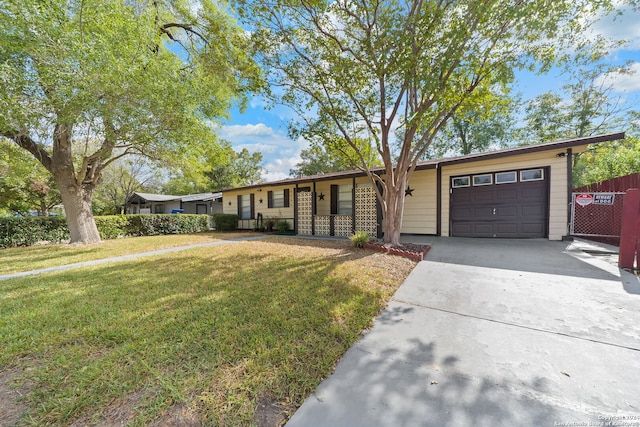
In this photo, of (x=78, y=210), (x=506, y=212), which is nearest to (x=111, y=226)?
(x=78, y=210)

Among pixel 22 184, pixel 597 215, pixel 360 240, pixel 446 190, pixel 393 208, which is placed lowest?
pixel 360 240

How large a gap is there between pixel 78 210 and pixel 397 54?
10464 millimetres

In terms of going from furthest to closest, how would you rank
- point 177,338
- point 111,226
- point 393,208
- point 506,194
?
1. point 111,226
2. point 506,194
3. point 393,208
4. point 177,338

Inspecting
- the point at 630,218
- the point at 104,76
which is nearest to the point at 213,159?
the point at 104,76

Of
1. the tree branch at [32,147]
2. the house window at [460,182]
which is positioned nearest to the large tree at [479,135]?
the house window at [460,182]

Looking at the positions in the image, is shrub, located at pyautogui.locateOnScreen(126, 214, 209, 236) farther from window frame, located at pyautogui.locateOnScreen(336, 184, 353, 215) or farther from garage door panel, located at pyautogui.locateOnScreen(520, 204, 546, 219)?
garage door panel, located at pyautogui.locateOnScreen(520, 204, 546, 219)

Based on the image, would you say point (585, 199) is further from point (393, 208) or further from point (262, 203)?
Result: point (262, 203)

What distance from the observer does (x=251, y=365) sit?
1792mm

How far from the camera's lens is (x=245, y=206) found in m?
14.3

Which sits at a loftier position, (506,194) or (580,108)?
(580,108)

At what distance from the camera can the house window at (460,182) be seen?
7.68 meters

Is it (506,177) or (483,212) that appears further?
(483,212)

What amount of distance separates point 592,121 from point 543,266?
56.6ft

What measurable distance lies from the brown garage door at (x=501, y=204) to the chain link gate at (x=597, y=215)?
2.54 feet
